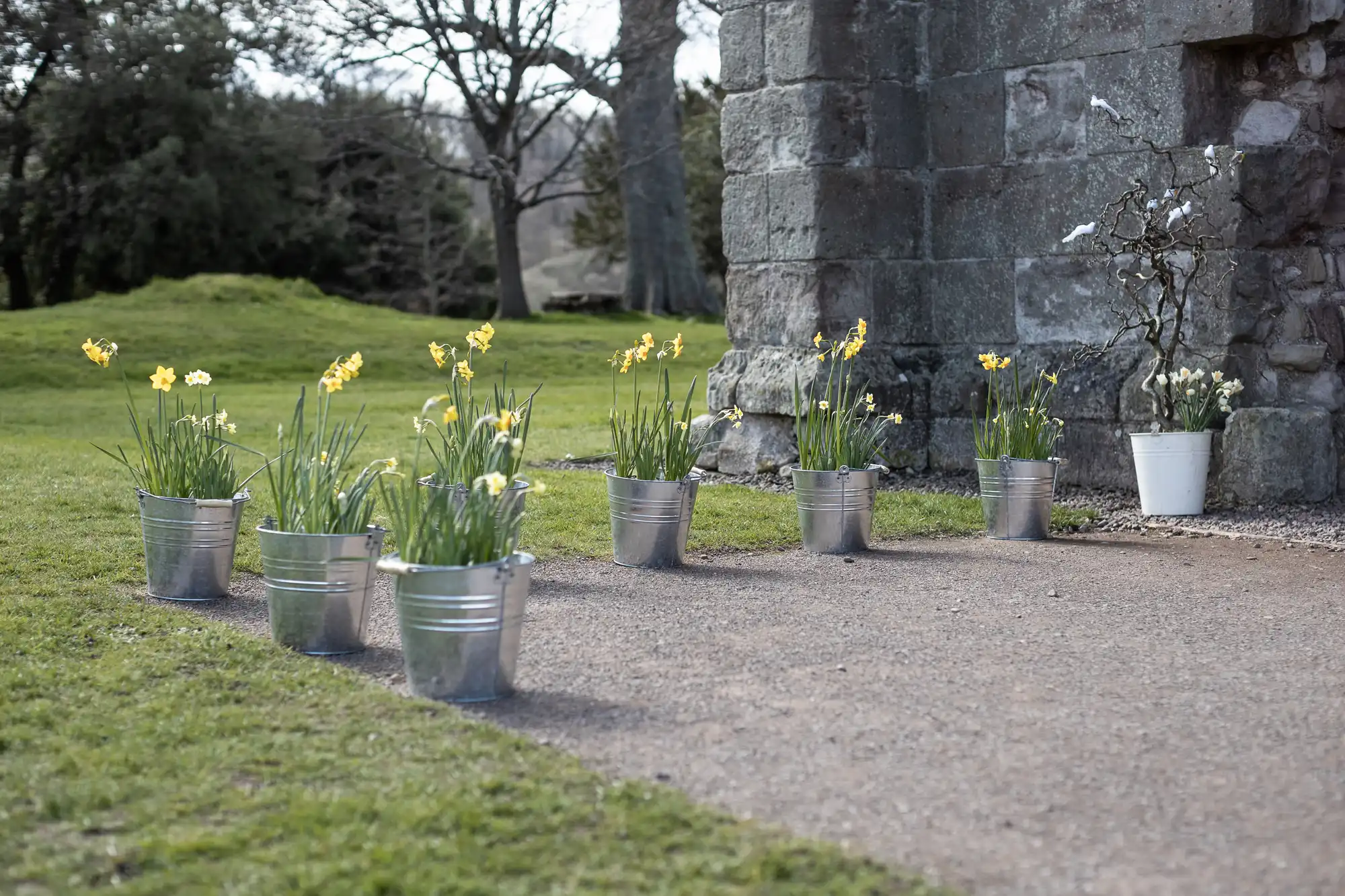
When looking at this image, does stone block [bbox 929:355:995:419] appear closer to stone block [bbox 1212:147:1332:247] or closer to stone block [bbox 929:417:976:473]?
stone block [bbox 929:417:976:473]

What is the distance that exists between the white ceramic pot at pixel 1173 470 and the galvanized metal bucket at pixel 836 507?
1417 mm

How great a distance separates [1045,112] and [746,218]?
162 cm

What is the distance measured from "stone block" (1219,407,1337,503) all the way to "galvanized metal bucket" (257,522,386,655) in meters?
4.32

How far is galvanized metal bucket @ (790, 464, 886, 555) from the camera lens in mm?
5895

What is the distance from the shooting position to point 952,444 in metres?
7.91

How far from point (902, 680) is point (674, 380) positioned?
11453 mm

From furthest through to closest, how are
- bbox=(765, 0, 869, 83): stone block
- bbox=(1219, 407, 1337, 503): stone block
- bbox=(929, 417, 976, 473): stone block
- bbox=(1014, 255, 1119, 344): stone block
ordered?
bbox=(929, 417, 976, 473): stone block, bbox=(765, 0, 869, 83): stone block, bbox=(1014, 255, 1119, 344): stone block, bbox=(1219, 407, 1337, 503): stone block

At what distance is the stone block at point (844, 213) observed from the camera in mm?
7688

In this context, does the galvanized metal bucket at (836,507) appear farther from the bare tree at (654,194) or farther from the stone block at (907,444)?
the bare tree at (654,194)

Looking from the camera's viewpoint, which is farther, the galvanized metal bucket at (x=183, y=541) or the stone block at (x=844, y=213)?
the stone block at (x=844, y=213)

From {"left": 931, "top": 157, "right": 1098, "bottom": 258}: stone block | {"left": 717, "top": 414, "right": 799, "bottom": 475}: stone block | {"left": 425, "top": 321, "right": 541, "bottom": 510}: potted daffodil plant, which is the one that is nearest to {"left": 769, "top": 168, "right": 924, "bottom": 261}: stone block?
{"left": 931, "top": 157, "right": 1098, "bottom": 258}: stone block

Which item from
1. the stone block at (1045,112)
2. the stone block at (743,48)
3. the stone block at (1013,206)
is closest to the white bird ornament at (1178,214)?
the stone block at (1013,206)

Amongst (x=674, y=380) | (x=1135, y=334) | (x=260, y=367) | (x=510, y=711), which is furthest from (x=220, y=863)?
(x=260, y=367)

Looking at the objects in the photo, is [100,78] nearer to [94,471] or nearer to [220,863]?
[94,471]
